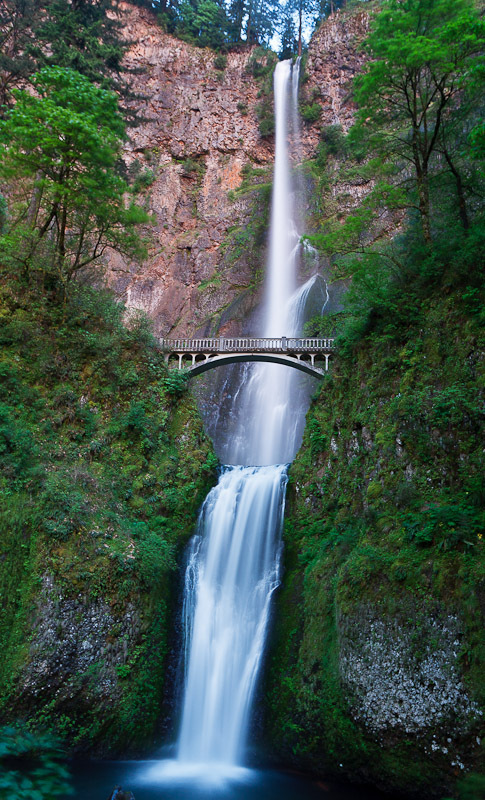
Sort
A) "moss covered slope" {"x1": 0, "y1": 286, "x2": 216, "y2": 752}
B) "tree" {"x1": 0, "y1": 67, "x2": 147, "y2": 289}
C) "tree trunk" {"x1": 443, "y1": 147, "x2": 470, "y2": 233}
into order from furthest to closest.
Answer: "tree" {"x1": 0, "y1": 67, "x2": 147, "y2": 289}, "tree trunk" {"x1": 443, "y1": 147, "x2": 470, "y2": 233}, "moss covered slope" {"x1": 0, "y1": 286, "x2": 216, "y2": 752}

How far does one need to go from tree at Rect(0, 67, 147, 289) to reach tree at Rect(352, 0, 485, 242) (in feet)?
23.6

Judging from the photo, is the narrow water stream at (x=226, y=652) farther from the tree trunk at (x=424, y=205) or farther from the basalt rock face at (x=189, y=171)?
the basalt rock face at (x=189, y=171)

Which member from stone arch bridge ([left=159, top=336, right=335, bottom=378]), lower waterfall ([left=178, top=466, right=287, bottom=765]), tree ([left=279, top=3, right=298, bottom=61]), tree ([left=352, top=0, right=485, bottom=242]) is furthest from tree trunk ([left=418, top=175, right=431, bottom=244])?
tree ([left=279, top=3, right=298, bottom=61])

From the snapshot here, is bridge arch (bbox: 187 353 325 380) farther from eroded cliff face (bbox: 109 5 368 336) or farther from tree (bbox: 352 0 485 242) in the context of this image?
tree (bbox: 352 0 485 242)

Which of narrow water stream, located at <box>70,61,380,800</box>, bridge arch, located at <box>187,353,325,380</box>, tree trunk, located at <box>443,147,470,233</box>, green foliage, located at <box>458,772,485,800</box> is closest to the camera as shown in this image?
green foliage, located at <box>458,772,485,800</box>

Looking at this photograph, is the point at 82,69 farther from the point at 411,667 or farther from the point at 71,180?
the point at 411,667

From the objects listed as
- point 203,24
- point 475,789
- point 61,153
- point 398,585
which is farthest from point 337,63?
point 475,789

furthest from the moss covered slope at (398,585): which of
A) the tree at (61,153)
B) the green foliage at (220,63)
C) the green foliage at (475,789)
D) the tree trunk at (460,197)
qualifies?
the green foliage at (220,63)

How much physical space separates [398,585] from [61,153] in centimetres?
1365

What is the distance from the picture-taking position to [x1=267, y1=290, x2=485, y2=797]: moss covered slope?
7559 millimetres

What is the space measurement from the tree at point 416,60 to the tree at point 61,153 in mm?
7187

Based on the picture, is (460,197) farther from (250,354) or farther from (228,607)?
(228,607)

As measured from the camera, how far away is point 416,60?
11203mm

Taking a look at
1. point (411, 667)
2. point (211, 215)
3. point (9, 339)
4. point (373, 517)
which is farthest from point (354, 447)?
point (211, 215)
